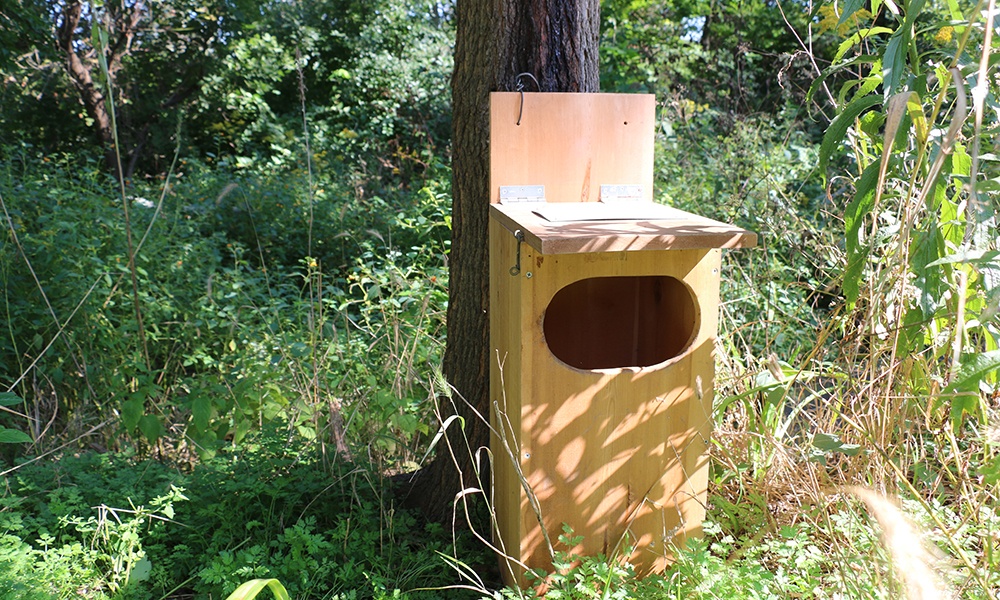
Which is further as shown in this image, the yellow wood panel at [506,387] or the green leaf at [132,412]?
the green leaf at [132,412]

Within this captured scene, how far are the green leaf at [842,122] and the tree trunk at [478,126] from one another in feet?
2.86

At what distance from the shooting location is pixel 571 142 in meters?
2.43

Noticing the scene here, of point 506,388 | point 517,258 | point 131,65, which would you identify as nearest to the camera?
point 517,258

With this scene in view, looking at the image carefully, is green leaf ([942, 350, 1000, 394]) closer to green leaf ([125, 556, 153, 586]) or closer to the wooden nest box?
the wooden nest box

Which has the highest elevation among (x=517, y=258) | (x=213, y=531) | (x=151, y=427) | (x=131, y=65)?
(x=131, y=65)

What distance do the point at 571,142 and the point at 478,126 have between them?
0.97ft

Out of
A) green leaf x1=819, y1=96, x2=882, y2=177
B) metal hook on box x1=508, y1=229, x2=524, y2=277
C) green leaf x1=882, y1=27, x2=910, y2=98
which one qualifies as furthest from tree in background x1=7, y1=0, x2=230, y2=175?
green leaf x1=882, y1=27, x2=910, y2=98

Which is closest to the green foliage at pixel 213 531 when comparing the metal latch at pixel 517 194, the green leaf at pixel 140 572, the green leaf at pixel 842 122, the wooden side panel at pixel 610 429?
the green leaf at pixel 140 572

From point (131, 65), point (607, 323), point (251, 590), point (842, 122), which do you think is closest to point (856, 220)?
point (842, 122)

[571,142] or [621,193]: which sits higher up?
[571,142]

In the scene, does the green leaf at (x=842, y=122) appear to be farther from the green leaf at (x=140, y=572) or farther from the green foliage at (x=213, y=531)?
the green leaf at (x=140, y=572)

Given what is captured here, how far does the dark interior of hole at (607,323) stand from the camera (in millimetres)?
2650

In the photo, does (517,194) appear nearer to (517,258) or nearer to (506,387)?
(517,258)

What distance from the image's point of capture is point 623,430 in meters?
2.19
